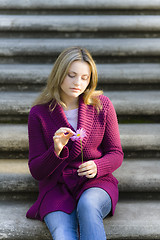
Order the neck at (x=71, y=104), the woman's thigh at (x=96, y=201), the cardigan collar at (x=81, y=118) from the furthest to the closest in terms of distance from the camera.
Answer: the neck at (x=71, y=104) < the cardigan collar at (x=81, y=118) < the woman's thigh at (x=96, y=201)

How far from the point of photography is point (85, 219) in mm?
1375

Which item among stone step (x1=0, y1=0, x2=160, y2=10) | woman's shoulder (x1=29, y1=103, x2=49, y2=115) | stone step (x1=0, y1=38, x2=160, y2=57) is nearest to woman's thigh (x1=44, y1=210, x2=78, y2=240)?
woman's shoulder (x1=29, y1=103, x2=49, y2=115)

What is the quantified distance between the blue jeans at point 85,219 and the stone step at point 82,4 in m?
2.06

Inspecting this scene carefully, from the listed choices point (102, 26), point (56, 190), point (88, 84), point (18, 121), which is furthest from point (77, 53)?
point (102, 26)

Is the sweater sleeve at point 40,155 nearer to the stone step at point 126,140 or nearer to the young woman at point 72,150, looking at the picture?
the young woman at point 72,150

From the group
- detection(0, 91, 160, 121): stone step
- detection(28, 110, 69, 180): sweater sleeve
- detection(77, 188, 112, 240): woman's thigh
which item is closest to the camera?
detection(77, 188, 112, 240): woman's thigh

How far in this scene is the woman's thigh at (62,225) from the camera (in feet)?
4.50

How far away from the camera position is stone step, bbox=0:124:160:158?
2049 millimetres

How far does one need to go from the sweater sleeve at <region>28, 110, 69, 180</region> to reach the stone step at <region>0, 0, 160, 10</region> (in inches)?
67.4

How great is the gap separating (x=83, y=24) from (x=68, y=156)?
5.33 feet

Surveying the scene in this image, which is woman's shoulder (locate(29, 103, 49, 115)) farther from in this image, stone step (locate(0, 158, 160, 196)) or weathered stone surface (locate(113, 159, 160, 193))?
weathered stone surface (locate(113, 159, 160, 193))

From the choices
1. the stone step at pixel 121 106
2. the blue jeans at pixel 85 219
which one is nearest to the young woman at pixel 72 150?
the blue jeans at pixel 85 219

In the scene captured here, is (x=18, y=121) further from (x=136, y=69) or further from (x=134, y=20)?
(x=134, y=20)

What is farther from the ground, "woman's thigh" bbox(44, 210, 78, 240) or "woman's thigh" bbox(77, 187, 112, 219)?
"woman's thigh" bbox(77, 187, 112, 219)
